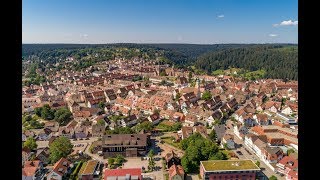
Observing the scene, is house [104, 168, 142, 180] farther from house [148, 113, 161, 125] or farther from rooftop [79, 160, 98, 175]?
house [148, 113, 161, 125]

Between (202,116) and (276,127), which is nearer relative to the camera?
(276,127)

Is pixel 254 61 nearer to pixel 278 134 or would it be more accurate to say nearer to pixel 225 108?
pixel 225 108

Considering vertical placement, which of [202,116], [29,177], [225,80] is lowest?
[29,177]

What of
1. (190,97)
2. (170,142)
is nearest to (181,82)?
(190,97)

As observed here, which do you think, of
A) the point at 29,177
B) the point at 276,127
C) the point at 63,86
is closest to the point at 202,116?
the point at 276,127

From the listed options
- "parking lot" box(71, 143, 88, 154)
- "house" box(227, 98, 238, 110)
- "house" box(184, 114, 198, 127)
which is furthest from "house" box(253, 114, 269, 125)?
"parking lot" box(71, 143, 88, 154)

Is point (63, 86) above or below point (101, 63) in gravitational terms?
below
